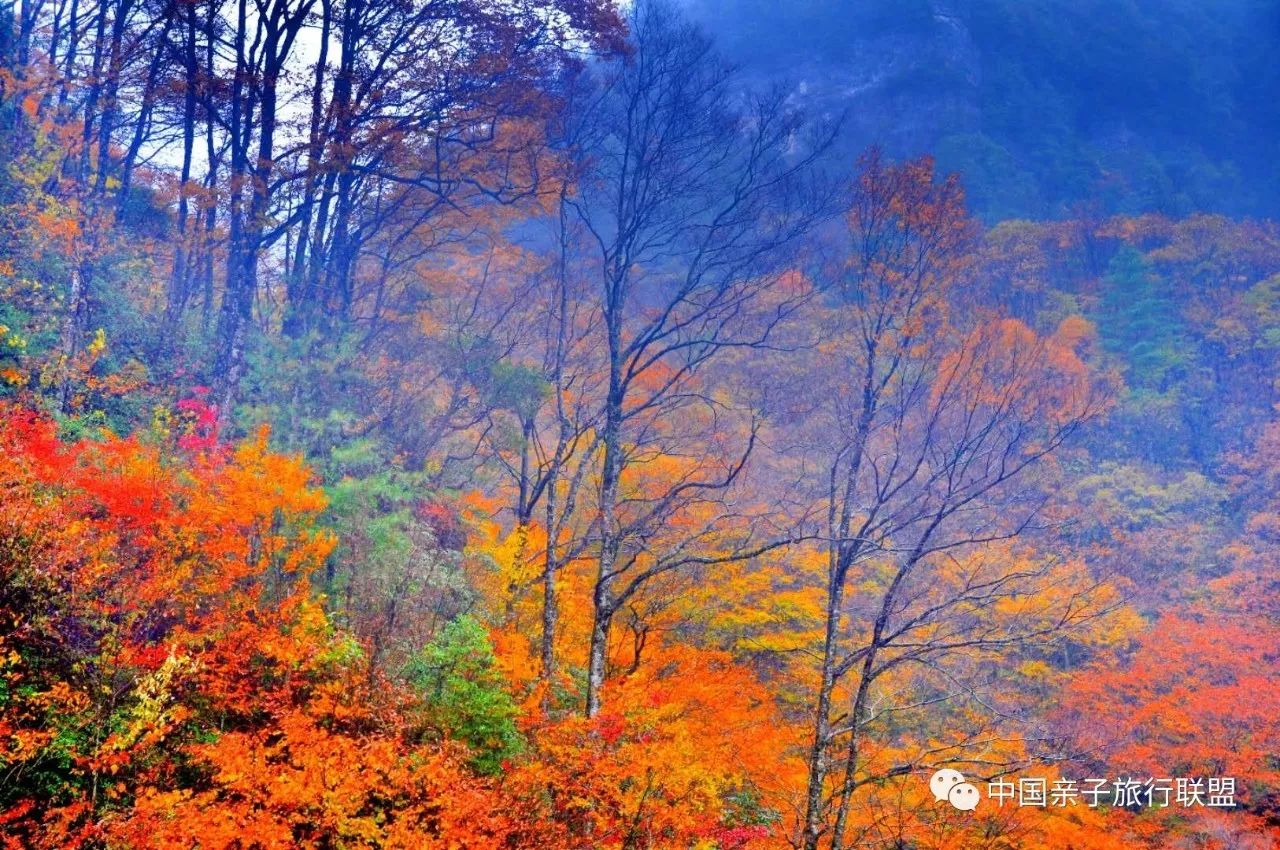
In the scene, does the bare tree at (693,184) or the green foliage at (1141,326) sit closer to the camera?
the bare tree at (693,184)

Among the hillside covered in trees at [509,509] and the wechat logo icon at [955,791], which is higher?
the hillside covered in trees at [509,509]

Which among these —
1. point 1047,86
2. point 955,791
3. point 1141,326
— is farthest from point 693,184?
point 1047,86

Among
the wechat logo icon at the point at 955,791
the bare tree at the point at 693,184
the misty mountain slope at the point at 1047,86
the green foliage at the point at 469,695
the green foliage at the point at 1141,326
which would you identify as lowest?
the wechat logo icon at the point at 955,791

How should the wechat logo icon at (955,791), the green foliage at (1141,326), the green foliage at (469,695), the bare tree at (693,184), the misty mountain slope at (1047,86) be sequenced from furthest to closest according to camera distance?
the misty mountain slope at (1047,86)
the green foliage at (1141,326)
the wechat logo icon at (955,791)
the bare tree at (693,184)
the green foliage at (469,695)

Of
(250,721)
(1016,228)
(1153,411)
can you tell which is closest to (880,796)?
(250,721)

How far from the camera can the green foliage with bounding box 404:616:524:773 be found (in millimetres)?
9242

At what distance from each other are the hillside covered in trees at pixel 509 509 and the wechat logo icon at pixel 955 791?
19 cm

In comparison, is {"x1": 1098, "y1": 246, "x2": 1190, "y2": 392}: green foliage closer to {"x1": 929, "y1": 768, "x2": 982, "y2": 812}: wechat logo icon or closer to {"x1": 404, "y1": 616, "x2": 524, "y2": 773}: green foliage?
{"x1": 929, "y1": 768, "x2": 982, "y2": 812}: wechat logo icon

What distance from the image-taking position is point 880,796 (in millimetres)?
13766

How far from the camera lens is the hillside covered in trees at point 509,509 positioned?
8555mm

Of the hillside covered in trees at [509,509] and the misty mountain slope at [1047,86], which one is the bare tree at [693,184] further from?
the misty mountain slope at [1047,86]

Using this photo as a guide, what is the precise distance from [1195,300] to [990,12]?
216 feet

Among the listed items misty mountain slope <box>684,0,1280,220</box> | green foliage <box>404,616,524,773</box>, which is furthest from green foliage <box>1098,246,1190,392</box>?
green foliage <box>404,616,524,773</box>

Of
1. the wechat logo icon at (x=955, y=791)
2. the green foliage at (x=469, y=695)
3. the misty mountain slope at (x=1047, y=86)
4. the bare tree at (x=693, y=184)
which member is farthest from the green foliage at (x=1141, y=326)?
the green foliage at (x=469, y=695)
